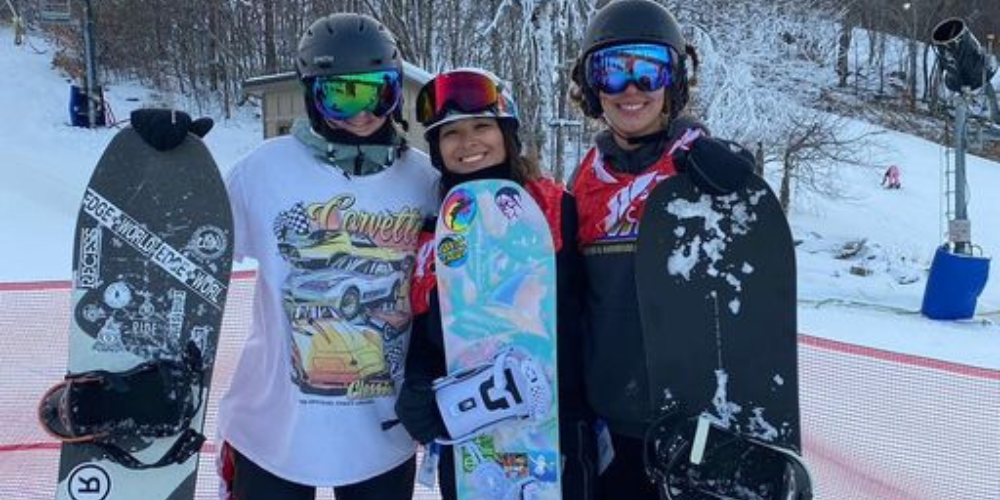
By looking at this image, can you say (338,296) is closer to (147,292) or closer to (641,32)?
(147,292)

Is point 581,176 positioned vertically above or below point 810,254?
above

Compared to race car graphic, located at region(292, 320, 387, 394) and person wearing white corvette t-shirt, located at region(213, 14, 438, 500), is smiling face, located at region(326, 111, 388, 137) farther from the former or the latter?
race car graphic, located at region(292, 320, 387, 394)

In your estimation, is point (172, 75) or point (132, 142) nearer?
point (132, 142)

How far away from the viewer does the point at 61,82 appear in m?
18.2

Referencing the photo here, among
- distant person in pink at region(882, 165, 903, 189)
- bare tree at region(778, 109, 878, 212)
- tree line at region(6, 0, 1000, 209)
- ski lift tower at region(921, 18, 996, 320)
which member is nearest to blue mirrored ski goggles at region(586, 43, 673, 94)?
ski lift tower at region(921, 18, 996, 320)

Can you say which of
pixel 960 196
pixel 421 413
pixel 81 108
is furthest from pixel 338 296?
pixel 81 108

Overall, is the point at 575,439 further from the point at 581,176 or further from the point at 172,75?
the point at 172,75

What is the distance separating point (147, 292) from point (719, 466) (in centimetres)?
137

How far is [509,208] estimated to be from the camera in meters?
2.13

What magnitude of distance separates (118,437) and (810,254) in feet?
40.6

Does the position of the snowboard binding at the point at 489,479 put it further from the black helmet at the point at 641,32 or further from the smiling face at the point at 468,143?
the black helmet at the point at 641,32

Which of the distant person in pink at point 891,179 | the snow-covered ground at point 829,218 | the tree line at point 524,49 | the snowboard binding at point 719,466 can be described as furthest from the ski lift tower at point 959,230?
the distant person in pink at point 891,179

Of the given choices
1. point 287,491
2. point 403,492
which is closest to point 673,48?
point 403,492

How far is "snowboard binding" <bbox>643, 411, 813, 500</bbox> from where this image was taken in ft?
6.24
